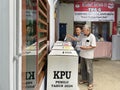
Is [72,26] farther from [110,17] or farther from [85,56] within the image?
[85,56]

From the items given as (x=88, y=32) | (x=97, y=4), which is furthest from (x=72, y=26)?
(x=88, y=32)

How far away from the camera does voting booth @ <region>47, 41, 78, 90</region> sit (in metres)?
3.86

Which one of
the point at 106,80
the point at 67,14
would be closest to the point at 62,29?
the point at 67,14

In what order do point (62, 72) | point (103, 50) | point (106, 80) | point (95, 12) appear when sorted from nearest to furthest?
1. point (62, 72)
2. point (106, 80)
3. point (103, 50)
4. point (95, 12)

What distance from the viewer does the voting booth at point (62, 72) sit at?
3855 millimetres

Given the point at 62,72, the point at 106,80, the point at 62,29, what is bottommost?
the point at 106,80

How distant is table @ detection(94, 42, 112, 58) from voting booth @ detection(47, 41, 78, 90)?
6.74 metres

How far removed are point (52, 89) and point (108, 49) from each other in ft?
23.7

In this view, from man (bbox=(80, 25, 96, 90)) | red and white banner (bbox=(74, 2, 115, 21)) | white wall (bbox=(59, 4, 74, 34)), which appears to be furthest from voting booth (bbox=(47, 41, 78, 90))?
white wall (bbox=(59, 4, 74, 34))

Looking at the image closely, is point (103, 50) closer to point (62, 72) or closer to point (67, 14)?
point (67, 14)

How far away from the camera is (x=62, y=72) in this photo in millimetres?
3881

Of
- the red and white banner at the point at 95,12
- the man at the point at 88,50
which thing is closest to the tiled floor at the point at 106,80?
the man at the point at 88,50

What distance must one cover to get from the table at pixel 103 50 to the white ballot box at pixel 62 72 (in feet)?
22.1
